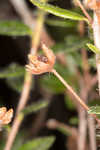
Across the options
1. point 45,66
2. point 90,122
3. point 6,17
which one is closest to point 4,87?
point 6,17

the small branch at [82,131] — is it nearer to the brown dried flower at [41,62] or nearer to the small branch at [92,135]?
the small branch at [92,135]

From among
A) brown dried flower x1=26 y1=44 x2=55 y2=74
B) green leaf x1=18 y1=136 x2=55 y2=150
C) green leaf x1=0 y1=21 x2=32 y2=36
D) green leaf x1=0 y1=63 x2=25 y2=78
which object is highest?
green leaf x1=0 y1=21 x2=32 y2=36

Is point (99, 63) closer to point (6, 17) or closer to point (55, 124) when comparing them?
point (55, 124)

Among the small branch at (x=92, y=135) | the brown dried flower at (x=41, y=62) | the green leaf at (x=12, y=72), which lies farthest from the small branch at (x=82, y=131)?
the brown dried flower at (x=41, y=62)

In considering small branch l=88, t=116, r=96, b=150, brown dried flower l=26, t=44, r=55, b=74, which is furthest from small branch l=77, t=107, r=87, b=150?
brown dried flower l=26, t=44, r=55, b=74

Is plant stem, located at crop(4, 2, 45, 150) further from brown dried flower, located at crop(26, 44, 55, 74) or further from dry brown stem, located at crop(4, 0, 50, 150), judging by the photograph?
brown dried flower, located at crop(26, 44, 55, 74)
